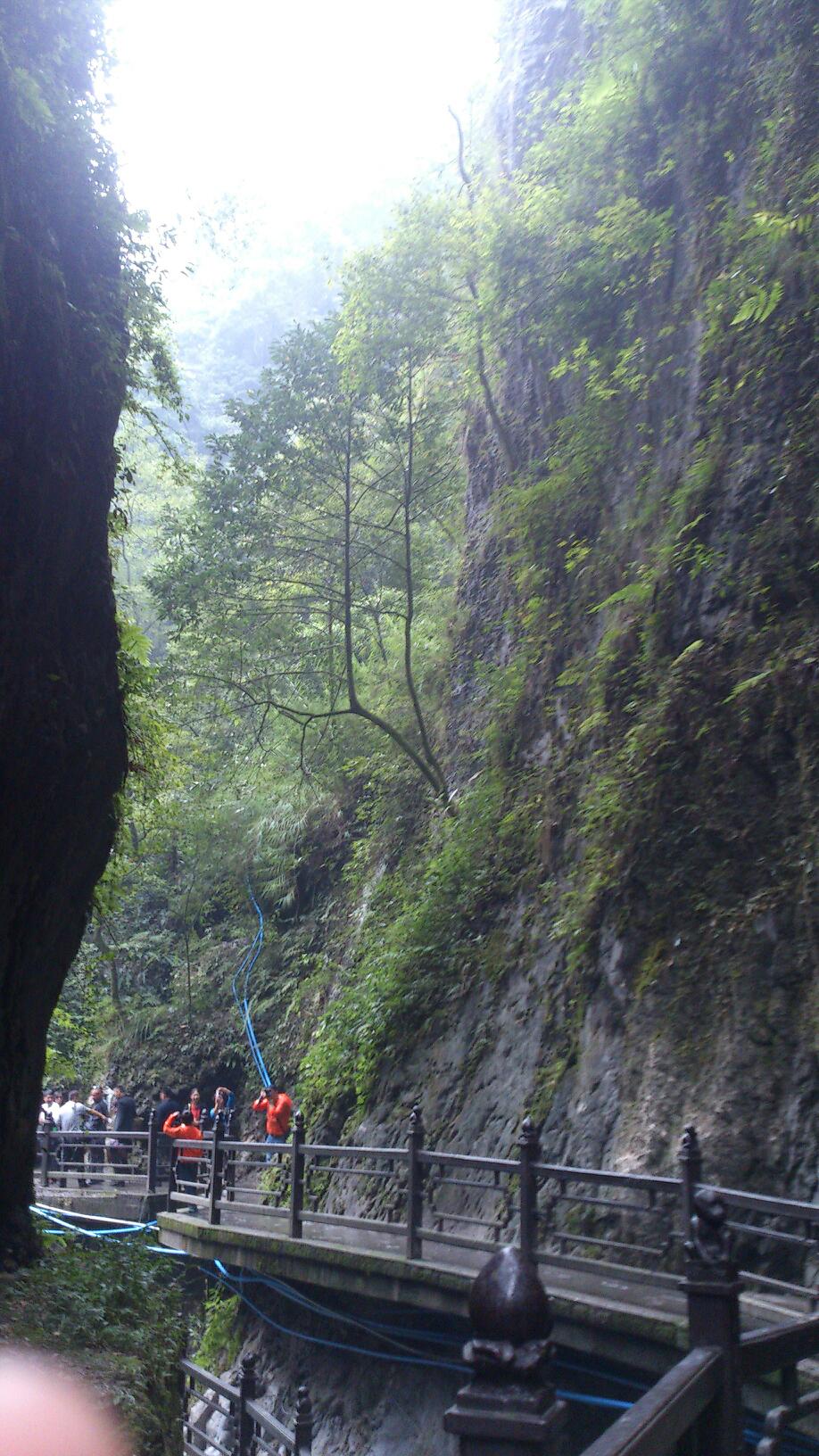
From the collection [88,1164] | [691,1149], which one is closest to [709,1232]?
[691,1149]

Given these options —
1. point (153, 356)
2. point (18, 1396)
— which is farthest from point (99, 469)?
point (18, 1396)

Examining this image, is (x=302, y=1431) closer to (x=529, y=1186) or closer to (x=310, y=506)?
(x=529, y=1186)

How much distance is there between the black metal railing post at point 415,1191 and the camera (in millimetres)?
9922

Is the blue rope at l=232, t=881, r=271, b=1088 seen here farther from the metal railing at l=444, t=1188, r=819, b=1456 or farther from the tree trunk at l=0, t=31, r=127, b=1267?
the metal railing at l=444, t=1188, r=819, b=1456

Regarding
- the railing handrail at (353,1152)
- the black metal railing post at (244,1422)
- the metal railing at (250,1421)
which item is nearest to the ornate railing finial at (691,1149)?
the metal railing at (250,1421)

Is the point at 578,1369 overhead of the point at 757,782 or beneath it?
beneath

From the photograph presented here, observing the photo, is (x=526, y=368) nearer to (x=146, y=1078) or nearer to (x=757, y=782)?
(x=757, y=782)

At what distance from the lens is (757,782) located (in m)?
10.0

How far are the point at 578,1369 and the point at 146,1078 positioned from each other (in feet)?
67.3

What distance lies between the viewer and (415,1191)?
10094 mm

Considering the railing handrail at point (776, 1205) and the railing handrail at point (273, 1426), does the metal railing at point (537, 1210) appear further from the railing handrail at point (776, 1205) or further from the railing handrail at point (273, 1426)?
the railing handrail at point (273, 1426)

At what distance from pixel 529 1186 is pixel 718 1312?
5.92m

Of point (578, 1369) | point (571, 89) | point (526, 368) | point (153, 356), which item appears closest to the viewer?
point (578, 1369)

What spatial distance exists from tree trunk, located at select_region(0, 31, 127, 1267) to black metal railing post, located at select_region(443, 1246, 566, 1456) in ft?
22.3
